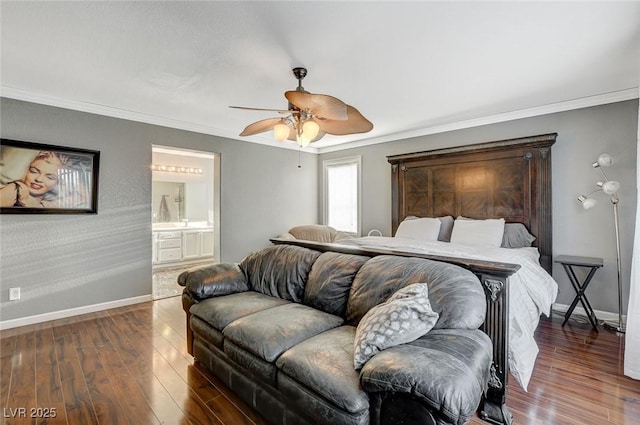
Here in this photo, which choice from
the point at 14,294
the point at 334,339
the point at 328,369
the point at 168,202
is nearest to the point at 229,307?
the point at 334,339

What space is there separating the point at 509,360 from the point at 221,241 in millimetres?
4094

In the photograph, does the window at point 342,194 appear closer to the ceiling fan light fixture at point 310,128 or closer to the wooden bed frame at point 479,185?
the wooden bed frame at point 479,185

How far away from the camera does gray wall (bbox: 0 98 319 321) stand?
131 inches

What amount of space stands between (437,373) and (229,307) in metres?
1.60

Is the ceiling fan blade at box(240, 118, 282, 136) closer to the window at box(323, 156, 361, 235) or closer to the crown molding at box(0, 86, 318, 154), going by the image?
the crown molding at box(0, 86, 318, 154)

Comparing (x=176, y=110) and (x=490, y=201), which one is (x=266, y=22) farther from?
(x=490, y=201)

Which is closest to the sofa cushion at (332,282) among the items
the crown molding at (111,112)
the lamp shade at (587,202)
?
the lamp shade at (587,202)

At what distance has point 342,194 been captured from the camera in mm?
6188

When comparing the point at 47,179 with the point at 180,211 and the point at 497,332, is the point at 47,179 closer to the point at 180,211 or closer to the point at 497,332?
the point at 180,211

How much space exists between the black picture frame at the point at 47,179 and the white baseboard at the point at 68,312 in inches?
46.4

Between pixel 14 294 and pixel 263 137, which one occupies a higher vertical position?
pixel 263 137

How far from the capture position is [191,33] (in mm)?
2215

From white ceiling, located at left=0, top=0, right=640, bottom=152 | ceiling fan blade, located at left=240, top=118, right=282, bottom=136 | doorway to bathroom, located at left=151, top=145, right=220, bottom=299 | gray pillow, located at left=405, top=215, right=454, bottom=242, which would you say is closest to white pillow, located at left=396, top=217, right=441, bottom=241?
gray pillow, located at left=405, top=215, right=454, bottom=242

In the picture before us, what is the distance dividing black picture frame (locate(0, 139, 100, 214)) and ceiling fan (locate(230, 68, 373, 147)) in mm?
2267
